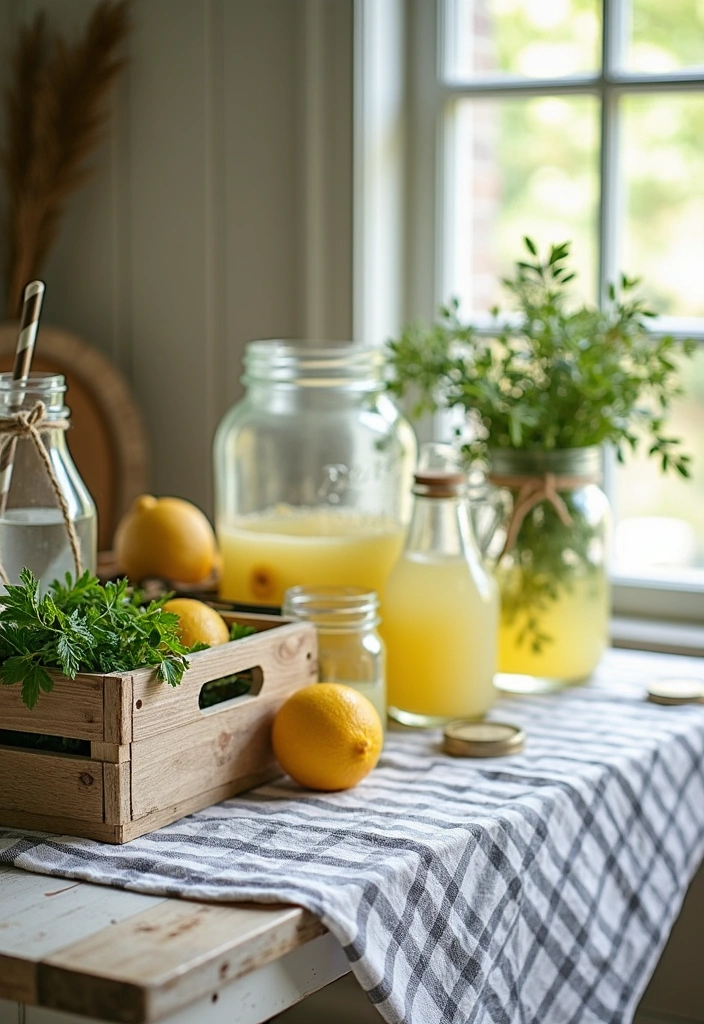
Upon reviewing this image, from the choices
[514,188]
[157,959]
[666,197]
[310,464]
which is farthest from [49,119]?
[157,959]

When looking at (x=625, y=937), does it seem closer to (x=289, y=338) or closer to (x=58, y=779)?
(x=58, y=779)

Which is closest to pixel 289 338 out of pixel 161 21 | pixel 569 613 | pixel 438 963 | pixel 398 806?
pixel 161 21

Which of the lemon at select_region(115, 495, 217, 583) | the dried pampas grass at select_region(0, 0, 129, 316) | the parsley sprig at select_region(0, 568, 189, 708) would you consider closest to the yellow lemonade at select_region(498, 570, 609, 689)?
the lemon at select_region(115, 495, 217, 583)

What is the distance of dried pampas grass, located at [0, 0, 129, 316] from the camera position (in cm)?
195

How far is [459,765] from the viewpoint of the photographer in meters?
1.27

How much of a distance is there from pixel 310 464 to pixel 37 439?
0.39 meters

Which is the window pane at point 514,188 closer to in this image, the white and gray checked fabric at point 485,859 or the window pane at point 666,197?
the window pane at point 666,197

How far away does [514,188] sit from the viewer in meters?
1.95

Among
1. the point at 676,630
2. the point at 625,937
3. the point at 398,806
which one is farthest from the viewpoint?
the point at 676,630

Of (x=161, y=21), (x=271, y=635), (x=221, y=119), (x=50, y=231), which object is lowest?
(x=271, y=635)

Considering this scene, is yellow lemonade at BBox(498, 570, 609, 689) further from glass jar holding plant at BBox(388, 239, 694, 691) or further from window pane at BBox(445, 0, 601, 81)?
window pane at BBox(445, 0, 601, 81)

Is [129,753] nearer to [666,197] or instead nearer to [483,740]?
[483,740]

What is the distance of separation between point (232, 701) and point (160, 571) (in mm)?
357

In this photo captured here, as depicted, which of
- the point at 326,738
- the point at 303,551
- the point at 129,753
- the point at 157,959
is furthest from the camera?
the point at 303,551
